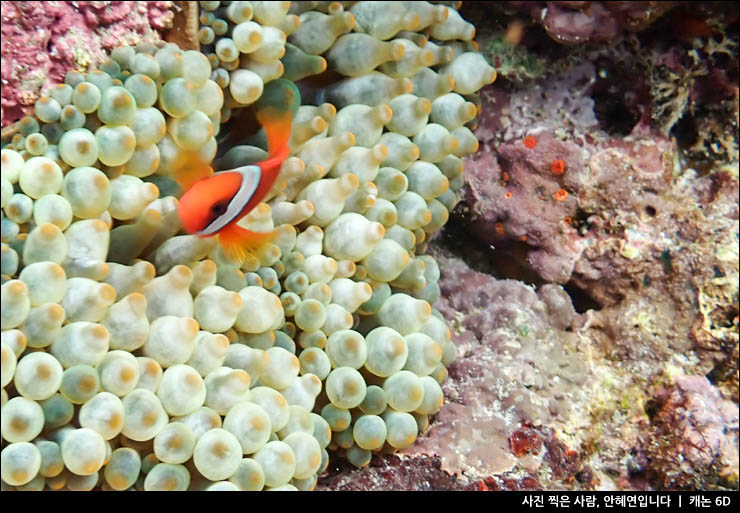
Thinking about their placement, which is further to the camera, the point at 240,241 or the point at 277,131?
the point at 277,131

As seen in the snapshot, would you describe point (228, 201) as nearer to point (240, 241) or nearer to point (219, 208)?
point (219, 208)

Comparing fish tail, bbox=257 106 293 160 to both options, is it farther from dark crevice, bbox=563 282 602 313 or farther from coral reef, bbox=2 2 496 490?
dark crevice, bbox=563 282 602 313

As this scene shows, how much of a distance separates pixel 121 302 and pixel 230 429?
368mm

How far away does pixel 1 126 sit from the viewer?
1.61 metres

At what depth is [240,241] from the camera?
1.63 meters

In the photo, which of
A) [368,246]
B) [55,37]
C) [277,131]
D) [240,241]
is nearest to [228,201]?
[240,241]

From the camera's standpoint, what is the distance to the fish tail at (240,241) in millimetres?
1602

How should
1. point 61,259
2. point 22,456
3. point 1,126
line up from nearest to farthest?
point 22,456 → point 61,259 → point 1,126

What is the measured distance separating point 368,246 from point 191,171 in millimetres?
534

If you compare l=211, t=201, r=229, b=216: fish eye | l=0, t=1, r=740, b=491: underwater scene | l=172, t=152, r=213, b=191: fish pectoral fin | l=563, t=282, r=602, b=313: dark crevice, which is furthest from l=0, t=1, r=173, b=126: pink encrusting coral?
l=563, t=282, r=602, b=313: dark crevice

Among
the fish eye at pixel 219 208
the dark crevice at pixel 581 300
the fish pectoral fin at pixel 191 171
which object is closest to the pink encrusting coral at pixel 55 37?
the fish pectoral fin at pixel 191 171
